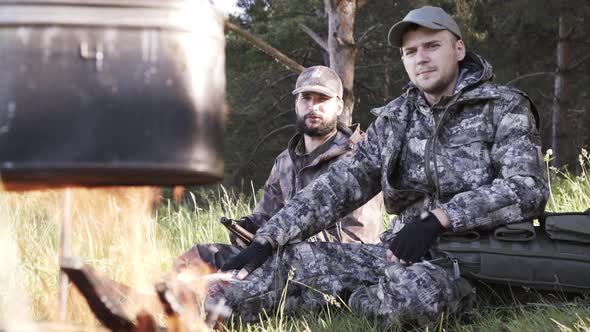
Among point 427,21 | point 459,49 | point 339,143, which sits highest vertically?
point 427,21

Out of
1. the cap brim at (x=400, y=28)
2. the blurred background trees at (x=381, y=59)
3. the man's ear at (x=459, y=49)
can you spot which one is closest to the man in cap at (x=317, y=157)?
the cap brim at (x=400, y=28)

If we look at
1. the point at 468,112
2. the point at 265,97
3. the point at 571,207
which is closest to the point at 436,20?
the point at 468,112

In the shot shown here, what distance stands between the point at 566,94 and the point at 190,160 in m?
11.5

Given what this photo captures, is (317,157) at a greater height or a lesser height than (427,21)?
lesser

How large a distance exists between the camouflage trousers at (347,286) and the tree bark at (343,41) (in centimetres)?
407

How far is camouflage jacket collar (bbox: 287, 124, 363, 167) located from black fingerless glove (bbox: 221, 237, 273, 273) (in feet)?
4.36

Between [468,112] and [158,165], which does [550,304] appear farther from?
[158,165]

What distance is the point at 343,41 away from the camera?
867 cm

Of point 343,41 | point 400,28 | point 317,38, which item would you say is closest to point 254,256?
point 400,28

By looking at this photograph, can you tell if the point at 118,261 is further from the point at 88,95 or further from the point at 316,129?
the point at 88,95

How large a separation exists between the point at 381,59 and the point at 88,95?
53.4ft

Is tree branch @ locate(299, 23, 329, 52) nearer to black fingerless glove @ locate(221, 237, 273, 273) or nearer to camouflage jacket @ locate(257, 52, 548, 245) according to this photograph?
camouflage jacket @ locate(257, 52, 548, 245)

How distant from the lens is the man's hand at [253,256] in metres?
4.34

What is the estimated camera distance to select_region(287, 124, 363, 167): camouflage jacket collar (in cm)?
561
